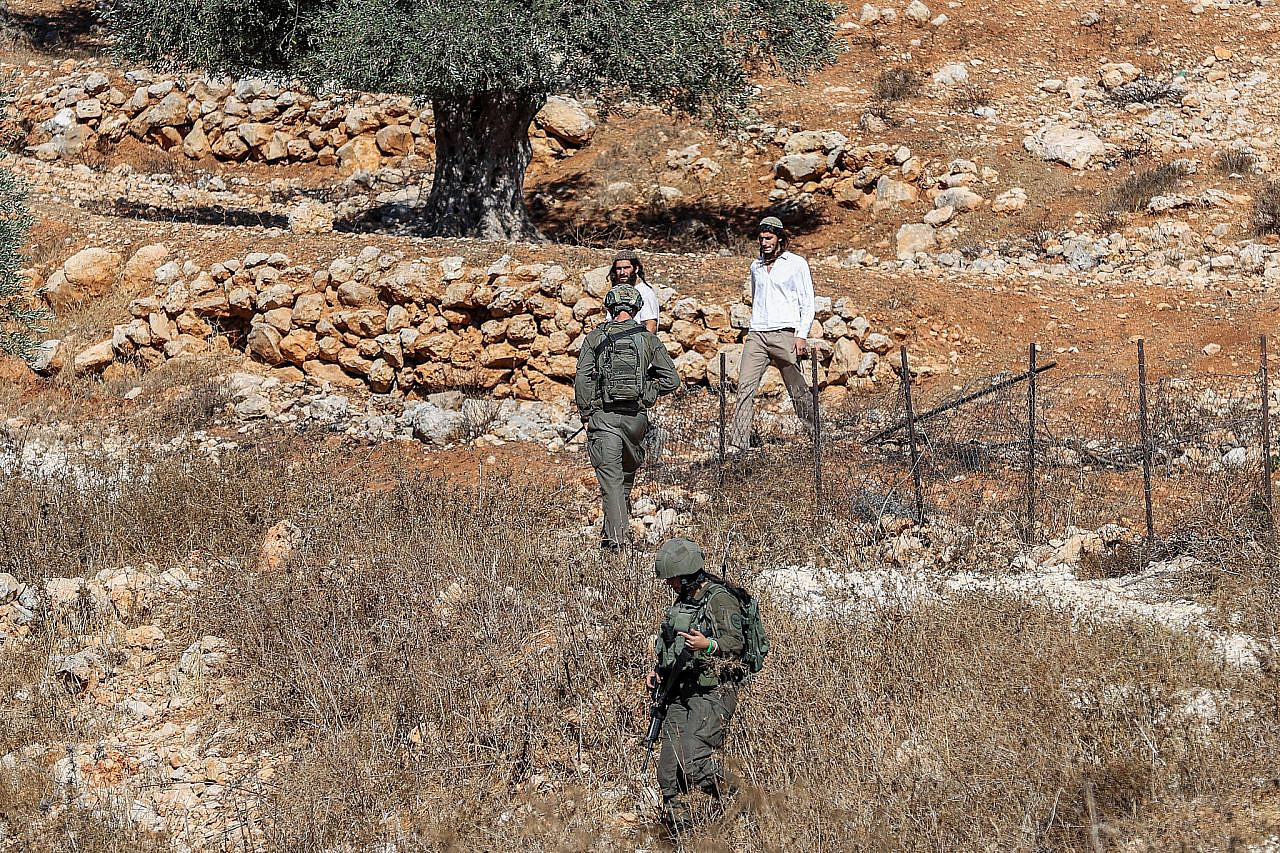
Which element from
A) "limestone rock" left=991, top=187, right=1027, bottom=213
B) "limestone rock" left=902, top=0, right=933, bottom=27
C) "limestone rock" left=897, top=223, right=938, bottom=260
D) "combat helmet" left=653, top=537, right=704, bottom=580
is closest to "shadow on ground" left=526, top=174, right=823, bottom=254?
"limestone rock" left=897, top=223, right=938, bottom=260

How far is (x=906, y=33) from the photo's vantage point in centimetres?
1948

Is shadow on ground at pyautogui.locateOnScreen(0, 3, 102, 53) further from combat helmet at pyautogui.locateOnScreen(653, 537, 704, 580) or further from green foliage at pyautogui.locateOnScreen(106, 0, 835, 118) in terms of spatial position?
combat helmet at pyautogui.locateOnScreen(653, 537, 704, 580)

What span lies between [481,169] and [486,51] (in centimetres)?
180

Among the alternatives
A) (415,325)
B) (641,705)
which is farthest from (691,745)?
(415,325)

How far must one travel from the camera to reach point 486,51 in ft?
41.9

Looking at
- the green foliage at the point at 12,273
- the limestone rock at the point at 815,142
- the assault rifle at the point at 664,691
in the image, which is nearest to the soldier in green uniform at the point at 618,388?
the assault rifle at the point at 664,691

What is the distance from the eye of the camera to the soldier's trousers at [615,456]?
7582mm

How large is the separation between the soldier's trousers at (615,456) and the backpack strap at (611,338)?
0.38 metres

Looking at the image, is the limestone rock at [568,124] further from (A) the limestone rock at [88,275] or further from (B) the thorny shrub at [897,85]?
(A) the limestone rock at [88,275]

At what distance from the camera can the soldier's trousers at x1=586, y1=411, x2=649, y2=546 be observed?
758 cm

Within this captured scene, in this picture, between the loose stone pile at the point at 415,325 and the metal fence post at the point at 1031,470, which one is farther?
the loose stone pile at the point at 415,325

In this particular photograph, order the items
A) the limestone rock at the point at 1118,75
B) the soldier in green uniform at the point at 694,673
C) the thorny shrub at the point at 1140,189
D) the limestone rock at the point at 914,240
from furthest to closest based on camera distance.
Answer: the limestone rock at the point at 1118,75 → the limestone rock at the point at 914,240 → the thorny shrub at the point at 1140,189 → the soldier in green uniform at the point at 694,673

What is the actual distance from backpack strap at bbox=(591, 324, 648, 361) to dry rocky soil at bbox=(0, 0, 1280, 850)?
1352 mm

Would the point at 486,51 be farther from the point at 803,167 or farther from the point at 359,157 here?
the point at 359,157
